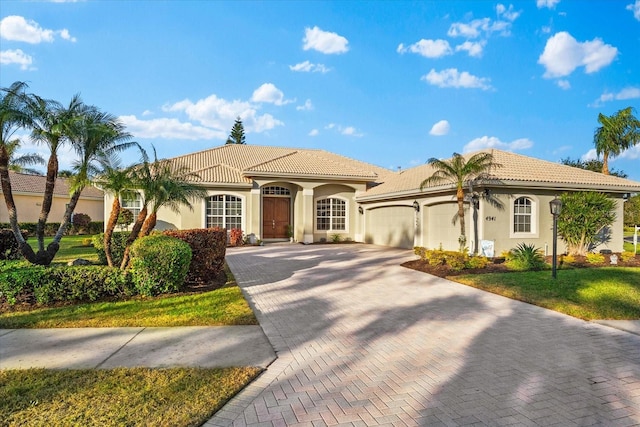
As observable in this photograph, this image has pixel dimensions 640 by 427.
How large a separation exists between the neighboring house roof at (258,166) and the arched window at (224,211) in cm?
104

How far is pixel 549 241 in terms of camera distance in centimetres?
1519

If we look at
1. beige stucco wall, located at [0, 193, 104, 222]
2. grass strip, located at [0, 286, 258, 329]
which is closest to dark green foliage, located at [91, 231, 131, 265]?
grass strip, located at [0, 286, 258, 329]

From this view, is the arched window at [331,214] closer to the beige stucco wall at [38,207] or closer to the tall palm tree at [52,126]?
the tall palm tree at [52,126]

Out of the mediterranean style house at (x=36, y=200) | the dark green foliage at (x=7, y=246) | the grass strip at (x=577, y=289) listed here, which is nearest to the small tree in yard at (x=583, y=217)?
the grass strip at (x=577, y=289)

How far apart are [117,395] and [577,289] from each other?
31.2 ft

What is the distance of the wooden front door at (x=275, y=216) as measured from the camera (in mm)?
21953

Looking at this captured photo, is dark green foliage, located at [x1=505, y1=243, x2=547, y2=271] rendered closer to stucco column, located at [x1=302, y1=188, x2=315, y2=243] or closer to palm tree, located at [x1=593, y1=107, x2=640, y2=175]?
stucco column, located at [x1=302, y1=188, x2=315, y2=243]

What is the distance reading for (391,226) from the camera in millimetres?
20203

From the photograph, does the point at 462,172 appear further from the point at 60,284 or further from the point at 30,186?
the point at 30,186

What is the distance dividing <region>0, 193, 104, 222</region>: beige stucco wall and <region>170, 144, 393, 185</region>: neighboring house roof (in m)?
12.8

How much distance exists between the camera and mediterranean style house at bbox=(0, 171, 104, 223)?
27.1 m

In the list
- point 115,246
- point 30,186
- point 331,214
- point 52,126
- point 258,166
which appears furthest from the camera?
point 30,186

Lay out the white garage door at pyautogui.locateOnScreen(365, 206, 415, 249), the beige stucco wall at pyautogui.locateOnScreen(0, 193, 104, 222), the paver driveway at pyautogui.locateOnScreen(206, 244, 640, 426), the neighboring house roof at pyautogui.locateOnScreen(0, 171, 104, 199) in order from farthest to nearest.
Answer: the neighboring house roof at pyautogui.locateOnScreen(0, 171, 104, 199)
the beige stucco wall at pyautogui.locateOnScreen(0, 193, 104, 222)
the white garage door at pyautogui.locateOnScreen(365, 206, 415, 249)
the paver driveway at pyautogui.locateOnScreen(206, 244, 640, 426)

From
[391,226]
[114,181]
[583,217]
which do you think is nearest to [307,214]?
[391,226]
